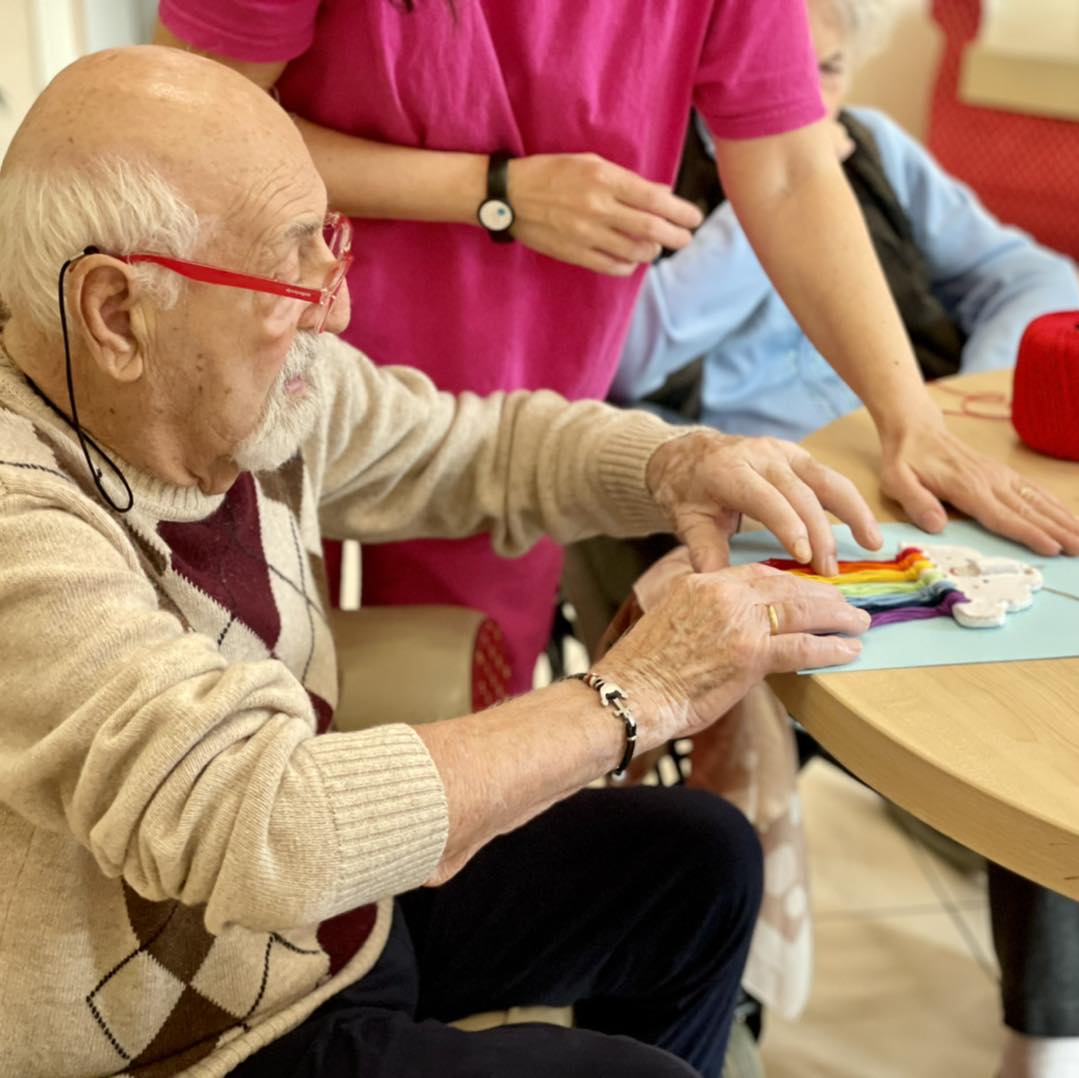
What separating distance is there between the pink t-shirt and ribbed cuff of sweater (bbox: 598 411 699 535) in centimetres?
20

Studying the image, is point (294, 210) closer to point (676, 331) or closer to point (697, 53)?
point (697, 53)

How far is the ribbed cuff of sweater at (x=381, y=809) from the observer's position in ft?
2.82

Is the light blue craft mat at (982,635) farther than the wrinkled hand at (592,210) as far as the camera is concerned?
No

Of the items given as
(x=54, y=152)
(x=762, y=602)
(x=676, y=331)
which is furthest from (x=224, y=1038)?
(x=676, y=331)

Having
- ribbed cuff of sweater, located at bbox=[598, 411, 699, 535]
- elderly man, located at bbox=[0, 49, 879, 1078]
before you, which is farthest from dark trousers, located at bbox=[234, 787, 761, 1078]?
ribbed cuff of sweater, located at bbox=[598, 411, 699, 535]

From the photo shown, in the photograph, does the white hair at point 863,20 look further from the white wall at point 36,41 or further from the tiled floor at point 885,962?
the tiled floor at point 885,962

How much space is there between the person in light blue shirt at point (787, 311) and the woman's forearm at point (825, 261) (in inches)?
15.8

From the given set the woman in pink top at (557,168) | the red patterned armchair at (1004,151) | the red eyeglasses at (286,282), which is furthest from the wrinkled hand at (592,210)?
the red patterned armchair at (1004,151)

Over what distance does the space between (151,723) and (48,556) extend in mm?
128

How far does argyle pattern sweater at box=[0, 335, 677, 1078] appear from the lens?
33.0 inches

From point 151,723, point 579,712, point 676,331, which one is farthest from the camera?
point 676,331

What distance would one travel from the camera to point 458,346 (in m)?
1.45

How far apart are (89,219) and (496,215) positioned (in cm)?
51

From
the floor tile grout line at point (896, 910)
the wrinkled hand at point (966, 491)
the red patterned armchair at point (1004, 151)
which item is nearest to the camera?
the wrinkled hand at point (966, 491)
